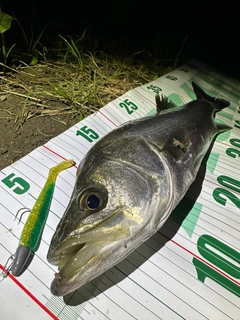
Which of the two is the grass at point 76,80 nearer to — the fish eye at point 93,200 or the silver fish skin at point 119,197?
the silver fish skin at point 119,197

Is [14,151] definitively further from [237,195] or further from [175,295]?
[237,195]

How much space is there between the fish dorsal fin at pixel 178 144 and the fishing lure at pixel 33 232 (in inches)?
23.9

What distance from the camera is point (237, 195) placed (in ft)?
5.53

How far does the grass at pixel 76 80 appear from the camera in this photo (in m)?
2.12

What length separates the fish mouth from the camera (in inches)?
38.8

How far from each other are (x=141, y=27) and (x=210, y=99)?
1737 mm

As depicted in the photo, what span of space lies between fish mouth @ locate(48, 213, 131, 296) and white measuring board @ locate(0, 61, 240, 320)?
0.24m

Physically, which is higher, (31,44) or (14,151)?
(31,44)

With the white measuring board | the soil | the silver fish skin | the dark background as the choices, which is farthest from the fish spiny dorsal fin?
the soil

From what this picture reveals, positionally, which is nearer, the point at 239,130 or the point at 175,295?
the point at 175,295

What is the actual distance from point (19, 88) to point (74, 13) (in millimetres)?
1582

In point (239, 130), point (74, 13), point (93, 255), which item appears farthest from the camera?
point (74, 13)

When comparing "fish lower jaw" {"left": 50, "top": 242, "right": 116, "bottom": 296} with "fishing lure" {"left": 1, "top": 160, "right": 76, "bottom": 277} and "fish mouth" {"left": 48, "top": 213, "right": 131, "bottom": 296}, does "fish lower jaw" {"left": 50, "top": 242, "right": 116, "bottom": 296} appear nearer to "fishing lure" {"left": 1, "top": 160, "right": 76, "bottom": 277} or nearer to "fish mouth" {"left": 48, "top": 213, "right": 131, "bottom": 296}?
"fish mouth" {"left": 48, "top": 213, "right": 131, "bottom": 296}

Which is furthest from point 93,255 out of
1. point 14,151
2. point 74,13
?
point 74,13
